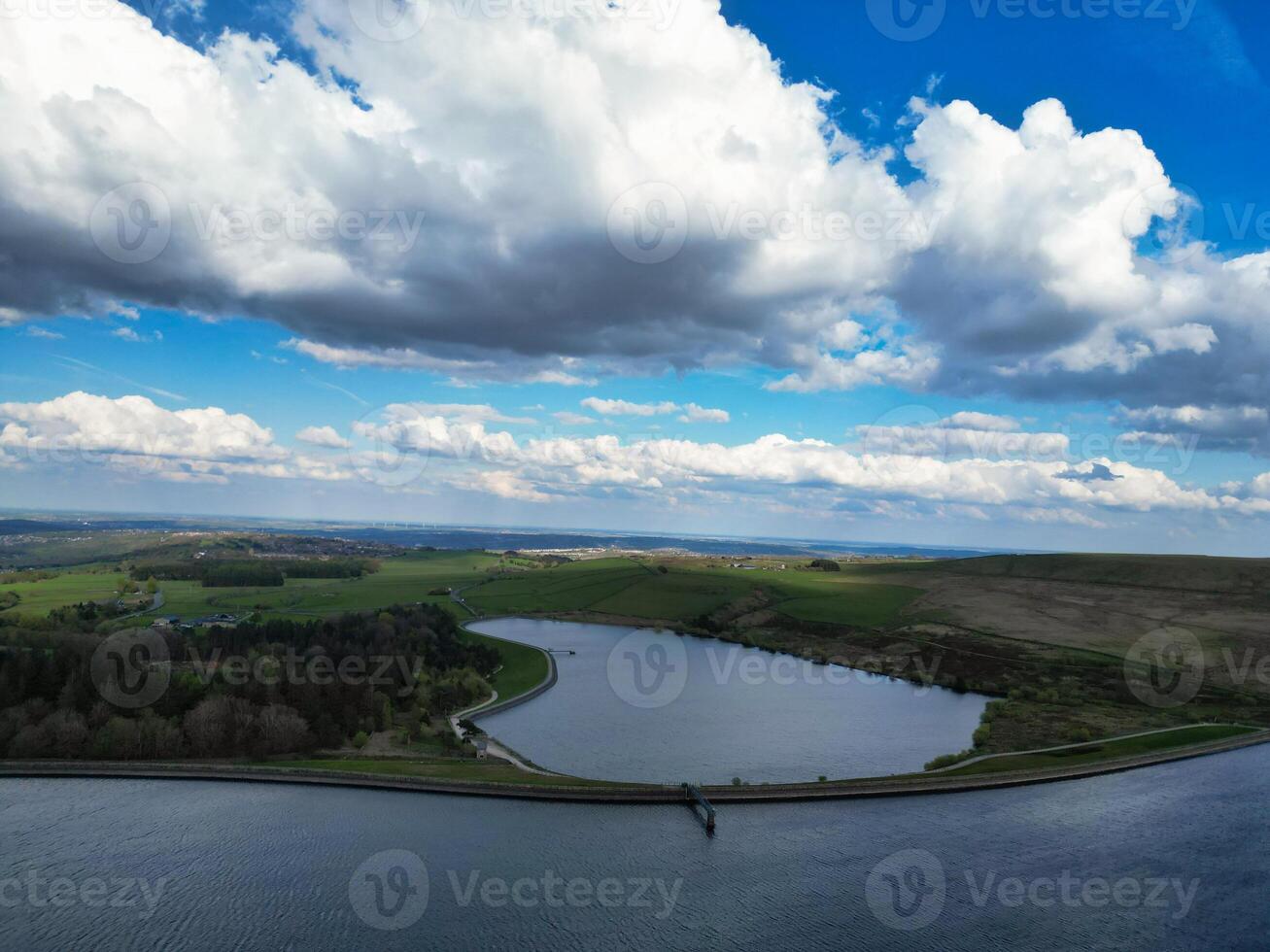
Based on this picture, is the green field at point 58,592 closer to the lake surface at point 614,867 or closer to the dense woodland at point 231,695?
the dense woodland at point 231,695

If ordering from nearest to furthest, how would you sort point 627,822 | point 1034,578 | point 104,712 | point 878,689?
1. point 627,822
2. point 104,712
3. point 878,689
4. point 1034,578

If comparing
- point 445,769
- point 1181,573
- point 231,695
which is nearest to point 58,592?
point 231,695

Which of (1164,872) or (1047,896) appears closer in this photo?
(1047,896)

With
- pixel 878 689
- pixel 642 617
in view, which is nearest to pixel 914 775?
pixel 878 689

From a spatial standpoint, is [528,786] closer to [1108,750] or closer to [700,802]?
[700,802]

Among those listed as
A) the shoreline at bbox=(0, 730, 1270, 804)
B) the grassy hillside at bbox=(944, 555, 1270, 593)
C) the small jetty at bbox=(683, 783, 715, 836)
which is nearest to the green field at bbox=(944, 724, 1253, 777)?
the shoreline at bbox=(0, 730, 1270, 804)

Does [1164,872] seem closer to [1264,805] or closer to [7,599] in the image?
[1264,805]

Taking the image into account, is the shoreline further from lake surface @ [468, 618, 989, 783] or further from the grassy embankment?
lake surface @ [468, 618, 989, 783]

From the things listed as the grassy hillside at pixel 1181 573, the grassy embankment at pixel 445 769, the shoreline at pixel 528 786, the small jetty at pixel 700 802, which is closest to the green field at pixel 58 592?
the shoreline at pixel 528 786
